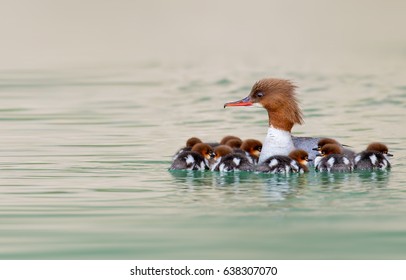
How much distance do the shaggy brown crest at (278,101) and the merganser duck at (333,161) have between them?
380mm

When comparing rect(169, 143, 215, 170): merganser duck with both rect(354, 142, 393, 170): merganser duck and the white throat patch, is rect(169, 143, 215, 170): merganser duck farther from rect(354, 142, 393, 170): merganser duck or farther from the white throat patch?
rect(354, 142, 393, 170): merganser duck

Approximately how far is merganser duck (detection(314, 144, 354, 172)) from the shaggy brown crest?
1.25 ft

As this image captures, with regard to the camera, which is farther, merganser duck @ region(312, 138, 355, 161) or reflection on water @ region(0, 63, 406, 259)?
merganser duck @ region(312, 138, 355, 161)

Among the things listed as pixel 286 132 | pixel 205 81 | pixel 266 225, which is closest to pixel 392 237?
pixel 266 225

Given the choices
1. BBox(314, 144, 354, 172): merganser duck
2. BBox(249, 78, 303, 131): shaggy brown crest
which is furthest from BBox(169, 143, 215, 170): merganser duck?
BBox(314, 144, 354, 172): merganser duck

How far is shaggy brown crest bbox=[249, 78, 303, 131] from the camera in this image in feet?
32.7

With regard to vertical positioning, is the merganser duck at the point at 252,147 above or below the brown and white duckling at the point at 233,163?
above

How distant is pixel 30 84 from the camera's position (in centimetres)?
1761

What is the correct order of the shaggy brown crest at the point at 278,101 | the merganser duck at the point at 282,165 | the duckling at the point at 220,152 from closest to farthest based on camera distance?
1. the merganser duck at the point at 282,165
2. the duckling at the point at 220,152
3. the shaggy brown crest at the point at 278,101

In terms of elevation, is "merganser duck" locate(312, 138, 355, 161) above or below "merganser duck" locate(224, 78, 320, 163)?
below

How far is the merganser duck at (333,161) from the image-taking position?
960 centimetres

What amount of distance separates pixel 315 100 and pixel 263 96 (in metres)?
5.44

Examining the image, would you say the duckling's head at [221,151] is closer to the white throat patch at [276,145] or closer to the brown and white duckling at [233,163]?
the brown and white duckling at [233,163]

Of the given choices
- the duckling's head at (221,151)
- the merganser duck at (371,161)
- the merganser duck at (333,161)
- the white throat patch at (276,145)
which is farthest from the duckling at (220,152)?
the merganser duck at (371,161)
